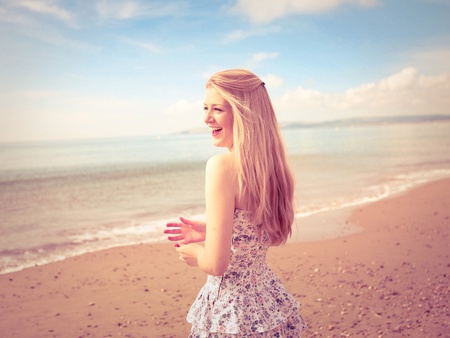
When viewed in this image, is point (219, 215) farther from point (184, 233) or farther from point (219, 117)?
point (219, 117)

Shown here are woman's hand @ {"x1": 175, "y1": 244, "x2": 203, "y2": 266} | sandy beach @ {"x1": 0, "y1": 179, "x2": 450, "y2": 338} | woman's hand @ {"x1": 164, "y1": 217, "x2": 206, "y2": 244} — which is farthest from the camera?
sandy beach @ {"x1": 0, "y1": 179, "x2": 450, "y2": 338}

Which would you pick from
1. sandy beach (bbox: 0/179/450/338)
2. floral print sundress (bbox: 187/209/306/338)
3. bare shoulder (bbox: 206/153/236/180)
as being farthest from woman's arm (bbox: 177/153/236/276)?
sandy beach (bbox: 0/179/450/338)

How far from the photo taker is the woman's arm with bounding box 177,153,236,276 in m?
1.77

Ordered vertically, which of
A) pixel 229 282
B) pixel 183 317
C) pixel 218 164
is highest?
pixel 218 164

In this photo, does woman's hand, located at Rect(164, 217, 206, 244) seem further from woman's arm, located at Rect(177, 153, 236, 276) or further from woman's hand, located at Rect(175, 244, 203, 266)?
woman's arm, located at Rect(177, 153, 236, 276)

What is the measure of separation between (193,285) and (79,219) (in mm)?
8052

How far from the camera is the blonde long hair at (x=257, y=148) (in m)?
1.87

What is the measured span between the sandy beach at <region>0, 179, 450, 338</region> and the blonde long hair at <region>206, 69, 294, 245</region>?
3098 mm

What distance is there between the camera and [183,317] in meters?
5.17

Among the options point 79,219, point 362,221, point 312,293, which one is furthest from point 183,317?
point 79,219

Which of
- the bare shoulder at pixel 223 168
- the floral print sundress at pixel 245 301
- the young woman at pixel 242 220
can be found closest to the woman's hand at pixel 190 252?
the young woman at pixel 242 220

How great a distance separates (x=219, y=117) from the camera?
6.48 ft

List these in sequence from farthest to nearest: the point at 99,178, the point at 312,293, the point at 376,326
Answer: the point at 99,178 → the point at 312,293 → the point at 376,326

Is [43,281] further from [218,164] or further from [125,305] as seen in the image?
[218,164]
